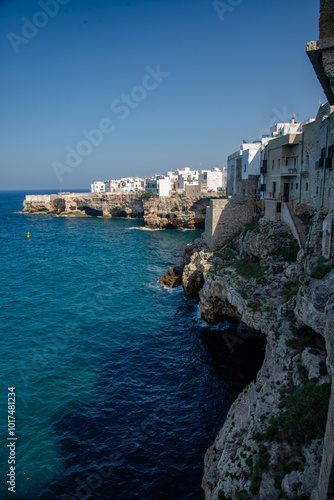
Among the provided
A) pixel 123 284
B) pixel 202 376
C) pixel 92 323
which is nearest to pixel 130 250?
pixel 123 284

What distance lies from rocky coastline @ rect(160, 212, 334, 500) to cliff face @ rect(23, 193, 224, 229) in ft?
179

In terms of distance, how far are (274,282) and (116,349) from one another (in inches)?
447

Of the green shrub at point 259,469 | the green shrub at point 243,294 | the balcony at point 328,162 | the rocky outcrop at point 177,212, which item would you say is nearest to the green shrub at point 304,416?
the green shrub at point 259,469

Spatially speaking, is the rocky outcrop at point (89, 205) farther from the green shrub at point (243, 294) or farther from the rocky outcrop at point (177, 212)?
the green shrub at point (243, 294)

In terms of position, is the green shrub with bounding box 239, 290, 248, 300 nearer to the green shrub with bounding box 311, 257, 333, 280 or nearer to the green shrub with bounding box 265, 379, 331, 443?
the green shrub with bounding box 311, 257, 333, 280

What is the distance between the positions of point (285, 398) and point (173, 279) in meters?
24.8

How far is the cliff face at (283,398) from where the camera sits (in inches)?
384

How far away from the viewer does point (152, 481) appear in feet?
45.4

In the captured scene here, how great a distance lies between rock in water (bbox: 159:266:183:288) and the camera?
36.3m

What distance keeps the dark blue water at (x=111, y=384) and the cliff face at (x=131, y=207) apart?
1587 inches

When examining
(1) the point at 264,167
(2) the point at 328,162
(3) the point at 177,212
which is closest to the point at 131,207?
(3) the point at 177,212

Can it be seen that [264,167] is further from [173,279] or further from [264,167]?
[173,279]

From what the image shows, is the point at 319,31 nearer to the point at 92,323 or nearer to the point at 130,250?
the point at 92,323

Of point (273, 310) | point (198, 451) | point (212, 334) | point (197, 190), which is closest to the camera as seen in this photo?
point (198, 451)
